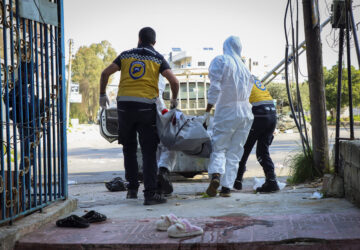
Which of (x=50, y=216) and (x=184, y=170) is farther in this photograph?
(x=184, y=170)

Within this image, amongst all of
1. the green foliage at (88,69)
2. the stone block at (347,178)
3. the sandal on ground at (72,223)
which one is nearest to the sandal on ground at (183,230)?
the sandal on ground at (72,223)

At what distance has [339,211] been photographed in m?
4.46

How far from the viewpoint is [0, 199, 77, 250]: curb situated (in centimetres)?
364

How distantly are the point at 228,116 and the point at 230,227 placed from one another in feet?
7.77

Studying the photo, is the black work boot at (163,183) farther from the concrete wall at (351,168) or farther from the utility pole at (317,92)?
the utility pole at (317,92)

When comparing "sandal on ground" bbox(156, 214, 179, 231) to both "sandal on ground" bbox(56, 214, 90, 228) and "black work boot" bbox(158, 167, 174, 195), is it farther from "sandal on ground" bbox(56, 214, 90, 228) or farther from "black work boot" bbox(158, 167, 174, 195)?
"black work boot" bbox(158, 167, 174, 195)

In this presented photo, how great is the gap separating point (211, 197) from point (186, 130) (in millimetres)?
876

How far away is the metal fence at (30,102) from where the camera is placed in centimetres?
Answer: 395

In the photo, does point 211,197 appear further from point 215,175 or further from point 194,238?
point 194,238

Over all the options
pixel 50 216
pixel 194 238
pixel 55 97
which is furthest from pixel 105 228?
pixel 55 97

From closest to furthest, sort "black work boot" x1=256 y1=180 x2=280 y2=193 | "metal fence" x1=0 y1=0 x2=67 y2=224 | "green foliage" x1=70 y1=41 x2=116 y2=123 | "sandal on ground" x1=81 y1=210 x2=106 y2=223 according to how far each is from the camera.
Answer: "metal fence" x1=0 y1=0 x2=67 y2=224
"sandal on ground" x1=81 y1=210 x2=106 y2=223
"black work boot" x1=256 y1=180 x2=280 y2=193
"green foliage" x1=70 y1=41 x2=116 y2=123

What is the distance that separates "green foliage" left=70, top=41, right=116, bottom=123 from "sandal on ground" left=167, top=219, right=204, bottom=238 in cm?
7479

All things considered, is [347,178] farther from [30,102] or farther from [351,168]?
[30,102]

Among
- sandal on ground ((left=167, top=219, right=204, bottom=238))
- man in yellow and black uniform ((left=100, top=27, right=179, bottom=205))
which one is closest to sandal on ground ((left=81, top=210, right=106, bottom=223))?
sandal on ground ((left=167, top=219, right=204, bottom=238))
